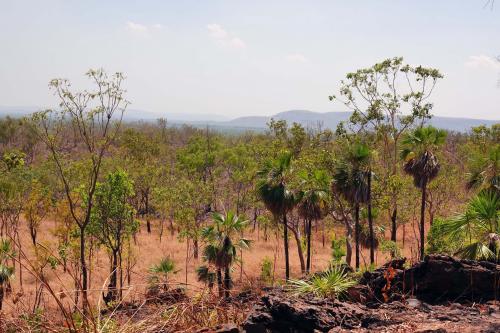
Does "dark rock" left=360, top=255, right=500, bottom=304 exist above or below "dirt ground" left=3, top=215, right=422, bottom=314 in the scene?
above

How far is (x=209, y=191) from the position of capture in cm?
4022

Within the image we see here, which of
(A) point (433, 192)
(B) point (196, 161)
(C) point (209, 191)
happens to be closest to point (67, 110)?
Result: (C) point (209, 191)

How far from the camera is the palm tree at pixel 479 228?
29.5 feet

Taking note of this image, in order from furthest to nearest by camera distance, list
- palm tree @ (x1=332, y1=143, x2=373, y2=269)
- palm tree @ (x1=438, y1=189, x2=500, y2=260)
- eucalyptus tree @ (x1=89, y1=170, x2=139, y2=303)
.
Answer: eucalyptus tree @ (x1=89, y1=170, x2=139, y2=303) → palm tree @ (x1=332, y1=143, x2=373, y2=269) → palm tree @ (x1=438, y1=189, x2=500, y2=260)

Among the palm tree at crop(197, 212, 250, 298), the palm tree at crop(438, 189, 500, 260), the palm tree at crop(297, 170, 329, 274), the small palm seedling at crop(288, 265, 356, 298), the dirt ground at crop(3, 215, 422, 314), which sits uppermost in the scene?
the palm tree at crop(438, 189, 500, 260)

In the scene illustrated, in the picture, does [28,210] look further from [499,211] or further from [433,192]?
[433,192]

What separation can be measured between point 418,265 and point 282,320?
10.9ft

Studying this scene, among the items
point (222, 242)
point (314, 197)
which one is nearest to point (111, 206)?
point (222, 242)

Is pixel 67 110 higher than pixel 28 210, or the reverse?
pixel 67 110

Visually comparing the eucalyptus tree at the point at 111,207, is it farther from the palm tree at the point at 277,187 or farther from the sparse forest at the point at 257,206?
the palm tree at the point at 277,187

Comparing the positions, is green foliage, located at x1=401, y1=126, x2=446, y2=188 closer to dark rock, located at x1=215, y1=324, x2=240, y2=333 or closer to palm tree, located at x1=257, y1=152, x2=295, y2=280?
palm tree, located at x1=257, y1=152, x2=295, y2=280

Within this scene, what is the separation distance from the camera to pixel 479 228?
30.7 ft

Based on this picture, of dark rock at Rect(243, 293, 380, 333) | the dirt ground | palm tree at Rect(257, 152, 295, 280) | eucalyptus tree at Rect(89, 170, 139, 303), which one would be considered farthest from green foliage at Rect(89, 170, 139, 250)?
dark rock at Rect(243, 293, 380, 333)

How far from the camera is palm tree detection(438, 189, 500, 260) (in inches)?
354
